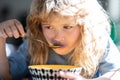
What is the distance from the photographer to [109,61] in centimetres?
92

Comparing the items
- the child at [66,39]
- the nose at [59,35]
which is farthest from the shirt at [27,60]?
the nose at [59,35]

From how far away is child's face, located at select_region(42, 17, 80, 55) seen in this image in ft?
2.66

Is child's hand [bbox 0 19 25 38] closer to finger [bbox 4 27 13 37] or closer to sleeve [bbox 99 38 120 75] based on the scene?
finger [bbox 4 27 13 37]

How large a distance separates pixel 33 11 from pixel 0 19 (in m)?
0.24

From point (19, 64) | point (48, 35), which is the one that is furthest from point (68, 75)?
point (19, 64)

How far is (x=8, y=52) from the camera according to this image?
41.1 inches

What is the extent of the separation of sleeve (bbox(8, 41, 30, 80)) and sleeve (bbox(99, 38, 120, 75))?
0.22 metres

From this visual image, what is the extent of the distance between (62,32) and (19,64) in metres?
0.20

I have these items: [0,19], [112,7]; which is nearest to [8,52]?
[0,19]

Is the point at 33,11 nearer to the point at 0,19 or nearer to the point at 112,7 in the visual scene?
the point at 0,19

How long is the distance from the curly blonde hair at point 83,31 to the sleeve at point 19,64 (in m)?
0.04

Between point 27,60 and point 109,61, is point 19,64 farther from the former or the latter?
point 109,61

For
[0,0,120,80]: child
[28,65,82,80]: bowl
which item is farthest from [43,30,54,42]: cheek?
[28,65,82,80]: bowl

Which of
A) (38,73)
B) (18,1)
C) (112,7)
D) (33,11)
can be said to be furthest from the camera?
(112,7)
